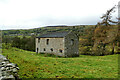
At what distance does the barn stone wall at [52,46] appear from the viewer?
27.4m

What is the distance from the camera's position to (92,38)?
3609 cm

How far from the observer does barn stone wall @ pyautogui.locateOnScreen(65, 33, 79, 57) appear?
2744cm

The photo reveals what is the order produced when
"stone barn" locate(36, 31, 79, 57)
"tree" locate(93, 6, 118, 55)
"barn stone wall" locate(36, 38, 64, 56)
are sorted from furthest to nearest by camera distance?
1. "tree" locate(93, 6, 118, 55)
2. "barn stone wall" locate(36, 38, 64, 56)
3. "stone barn" locate(36, 31, 79, 57)

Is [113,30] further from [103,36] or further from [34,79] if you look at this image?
[34,79]

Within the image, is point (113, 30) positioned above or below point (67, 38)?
above

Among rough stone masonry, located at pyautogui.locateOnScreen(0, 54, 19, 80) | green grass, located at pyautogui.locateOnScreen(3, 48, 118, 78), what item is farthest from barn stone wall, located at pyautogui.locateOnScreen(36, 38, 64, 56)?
rough stone masonry, located at pyautogui.locateOnScreen(0, 54, 19, 80)

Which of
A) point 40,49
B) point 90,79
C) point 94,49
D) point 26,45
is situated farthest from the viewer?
point 26,45

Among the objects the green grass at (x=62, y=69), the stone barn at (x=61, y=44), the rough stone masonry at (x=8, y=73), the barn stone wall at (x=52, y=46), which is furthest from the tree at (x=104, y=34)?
the rough stone masonry at (x=8, y=73)

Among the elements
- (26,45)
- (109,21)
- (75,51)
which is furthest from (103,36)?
(26,45)

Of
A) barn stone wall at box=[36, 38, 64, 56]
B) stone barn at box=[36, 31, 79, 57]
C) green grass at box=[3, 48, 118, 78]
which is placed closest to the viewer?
green grass at box=[3, 48, 118, 78]

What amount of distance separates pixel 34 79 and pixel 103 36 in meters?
29.5

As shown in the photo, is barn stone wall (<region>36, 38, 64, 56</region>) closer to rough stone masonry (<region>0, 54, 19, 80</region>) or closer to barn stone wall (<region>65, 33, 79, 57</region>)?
barn stone wall (<region>65, 33, 79, 57</region>)

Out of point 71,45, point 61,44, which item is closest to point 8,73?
point 61,44

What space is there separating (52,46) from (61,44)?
9.46ft
